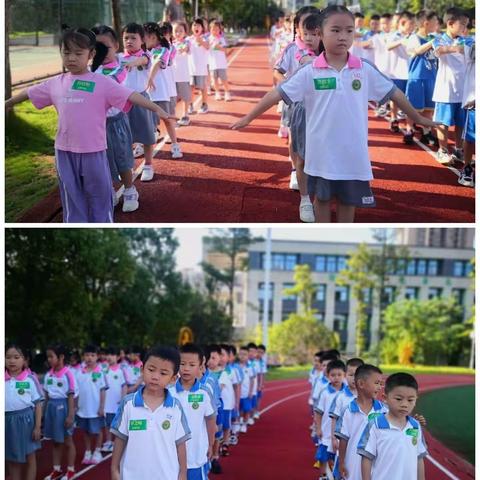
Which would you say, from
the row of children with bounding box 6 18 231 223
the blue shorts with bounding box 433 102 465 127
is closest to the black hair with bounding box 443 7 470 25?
the blue shorts with bounding box 433 102 465 127

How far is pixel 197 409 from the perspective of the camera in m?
5.19

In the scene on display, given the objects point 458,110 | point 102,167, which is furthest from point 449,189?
point 102,167

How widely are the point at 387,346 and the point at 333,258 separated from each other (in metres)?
17.2

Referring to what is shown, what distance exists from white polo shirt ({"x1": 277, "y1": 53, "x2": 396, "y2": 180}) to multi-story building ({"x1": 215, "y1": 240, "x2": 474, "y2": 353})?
4435 centimetres

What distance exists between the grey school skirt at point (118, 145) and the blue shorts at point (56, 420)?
220 cm

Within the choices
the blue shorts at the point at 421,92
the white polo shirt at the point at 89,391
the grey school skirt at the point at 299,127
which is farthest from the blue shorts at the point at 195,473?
the blue shorts at the point at 421,92

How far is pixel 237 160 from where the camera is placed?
891 cm

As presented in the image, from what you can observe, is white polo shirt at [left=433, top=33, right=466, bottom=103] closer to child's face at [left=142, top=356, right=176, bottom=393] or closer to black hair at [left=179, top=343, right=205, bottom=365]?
black hair at [left=179, top=343, right=205, bottom=365]

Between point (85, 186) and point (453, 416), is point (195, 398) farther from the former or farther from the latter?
point (453, 416)

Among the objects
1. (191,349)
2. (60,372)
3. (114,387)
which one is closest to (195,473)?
(191,349)

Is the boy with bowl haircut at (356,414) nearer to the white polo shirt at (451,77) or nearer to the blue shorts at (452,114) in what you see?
the blue shorts at (452,114)

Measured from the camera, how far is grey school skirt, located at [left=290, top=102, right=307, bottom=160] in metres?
6.68

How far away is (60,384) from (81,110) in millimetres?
2783

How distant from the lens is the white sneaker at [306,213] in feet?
22.4
